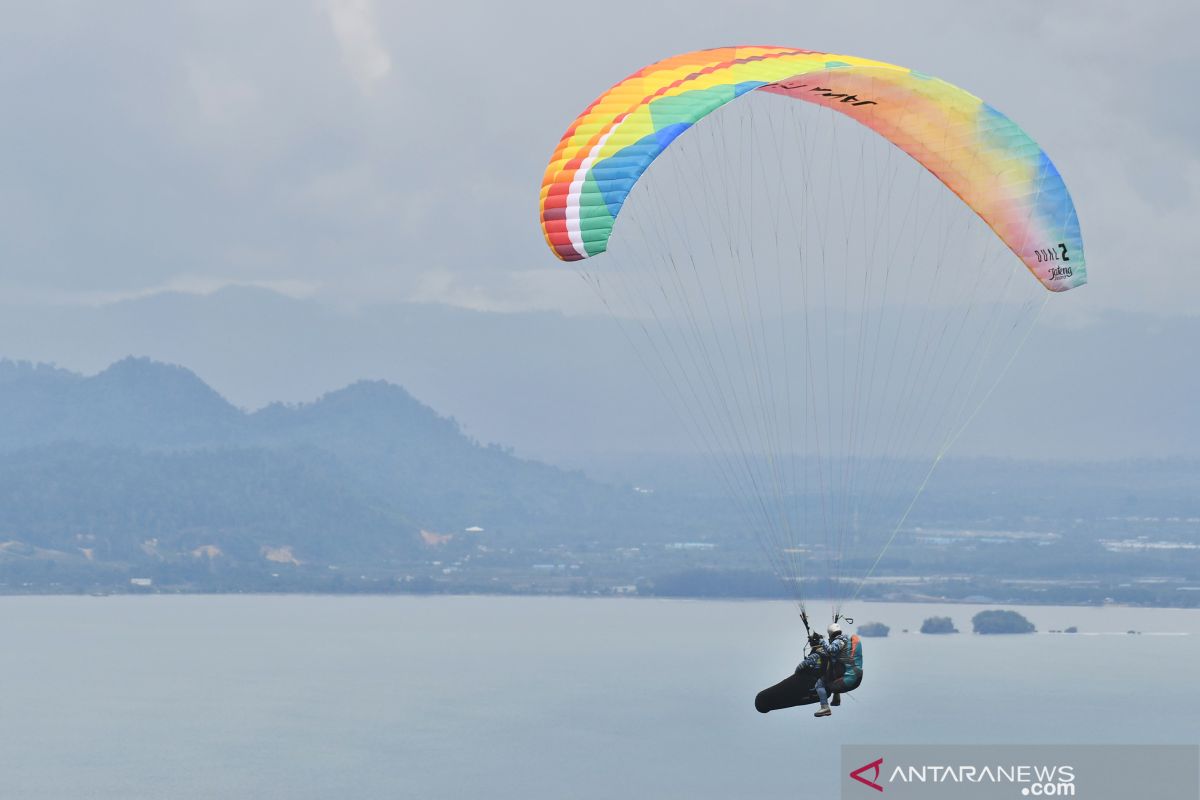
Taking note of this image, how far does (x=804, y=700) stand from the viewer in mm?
22938

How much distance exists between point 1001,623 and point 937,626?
8752 mm

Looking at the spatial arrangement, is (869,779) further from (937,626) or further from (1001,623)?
(1001,623)

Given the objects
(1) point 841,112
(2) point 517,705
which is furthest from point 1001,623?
(1) point 841,112

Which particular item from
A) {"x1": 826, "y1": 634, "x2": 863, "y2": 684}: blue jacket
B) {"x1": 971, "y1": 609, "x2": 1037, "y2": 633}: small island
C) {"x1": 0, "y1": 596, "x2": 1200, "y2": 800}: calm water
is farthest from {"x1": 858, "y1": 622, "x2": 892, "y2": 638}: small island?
{"x1": 826, "y1": 634, "x2": 863, "y2": 684}: blue jacket

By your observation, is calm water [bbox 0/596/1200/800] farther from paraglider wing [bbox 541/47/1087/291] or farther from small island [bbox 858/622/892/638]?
paraglider wing [bbox 541/47/1087/291]

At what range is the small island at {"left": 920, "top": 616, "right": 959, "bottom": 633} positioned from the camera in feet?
529

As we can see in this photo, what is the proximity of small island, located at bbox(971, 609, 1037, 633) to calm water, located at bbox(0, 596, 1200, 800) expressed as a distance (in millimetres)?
5493

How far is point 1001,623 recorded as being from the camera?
167 meters

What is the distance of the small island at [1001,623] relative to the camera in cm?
16532

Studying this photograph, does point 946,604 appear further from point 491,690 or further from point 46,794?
point 46,794

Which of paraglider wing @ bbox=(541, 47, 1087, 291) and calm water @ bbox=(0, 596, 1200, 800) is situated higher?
paraglider wing @ bbox=(541, 47, 1087, 291)

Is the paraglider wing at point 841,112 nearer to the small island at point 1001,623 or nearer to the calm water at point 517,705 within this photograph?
the calm water at point 517,705

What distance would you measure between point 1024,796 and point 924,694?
12200 mm

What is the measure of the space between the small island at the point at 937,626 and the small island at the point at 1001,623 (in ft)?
9.34
